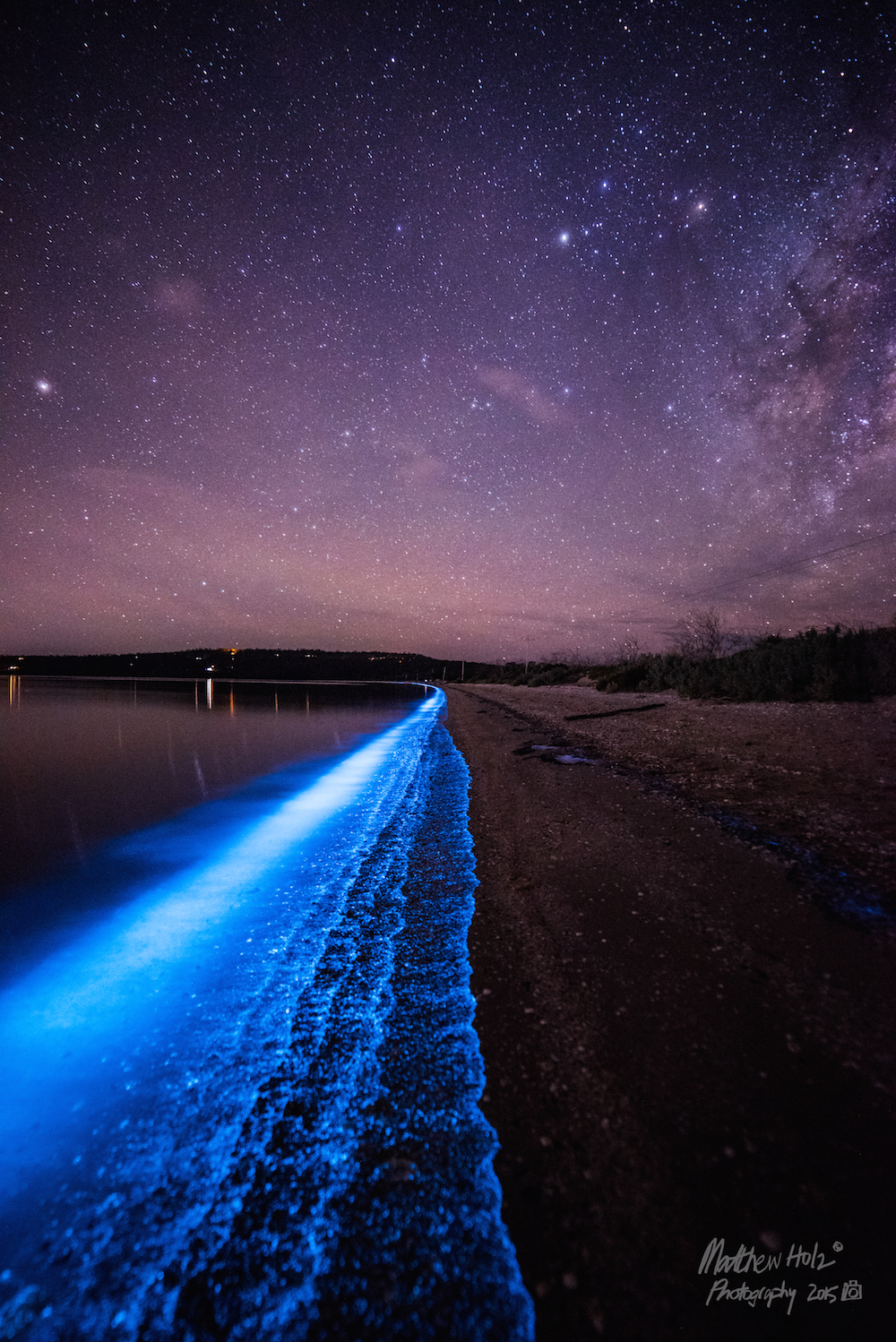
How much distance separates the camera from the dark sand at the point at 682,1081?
117 cm

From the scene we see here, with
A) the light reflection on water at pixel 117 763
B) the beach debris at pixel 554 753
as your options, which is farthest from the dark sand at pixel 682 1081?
the light reflection on water at pixel 117 763

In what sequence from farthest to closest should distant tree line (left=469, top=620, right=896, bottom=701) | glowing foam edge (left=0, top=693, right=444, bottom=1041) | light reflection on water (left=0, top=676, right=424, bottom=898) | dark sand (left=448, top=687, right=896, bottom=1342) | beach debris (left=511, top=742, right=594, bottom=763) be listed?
distant tree line (left=469, top=620, right=896, bottom=701) → beach debris (left=511, top=742, right=594, bottom=763) → light reflection on water (left=0, top=676, right=424, bottom=898) → glowing foam edge (left=0, top=693, right=444, bottom=1041) → dark sand (left=448, top=687, right=896, bottom=1342)

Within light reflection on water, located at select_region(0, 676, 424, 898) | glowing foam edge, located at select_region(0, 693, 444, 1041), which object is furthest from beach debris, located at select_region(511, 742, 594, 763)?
light reflection on water, located at select_region(0, 676, 424, 898)

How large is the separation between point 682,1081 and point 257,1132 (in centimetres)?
155

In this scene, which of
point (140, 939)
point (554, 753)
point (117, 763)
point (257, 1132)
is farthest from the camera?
point (117, 763)

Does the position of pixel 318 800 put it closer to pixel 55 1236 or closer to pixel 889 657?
pixel 55 1236

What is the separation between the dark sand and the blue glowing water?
6.7 inches

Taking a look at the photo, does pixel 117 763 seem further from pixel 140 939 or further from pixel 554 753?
pixel 554 753

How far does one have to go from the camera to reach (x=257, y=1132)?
65.9 inches

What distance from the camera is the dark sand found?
3.84ft

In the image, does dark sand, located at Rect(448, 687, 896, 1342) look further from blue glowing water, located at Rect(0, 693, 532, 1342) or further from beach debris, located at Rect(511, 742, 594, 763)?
beach debris, located at Rect(511, 742, 594, 763)

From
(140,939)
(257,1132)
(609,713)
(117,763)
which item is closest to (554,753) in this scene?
(609,713)

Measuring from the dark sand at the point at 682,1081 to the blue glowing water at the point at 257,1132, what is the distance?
0.17 meters

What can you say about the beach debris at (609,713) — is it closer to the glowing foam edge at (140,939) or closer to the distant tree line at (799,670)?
the distant tree line at (799,670)
